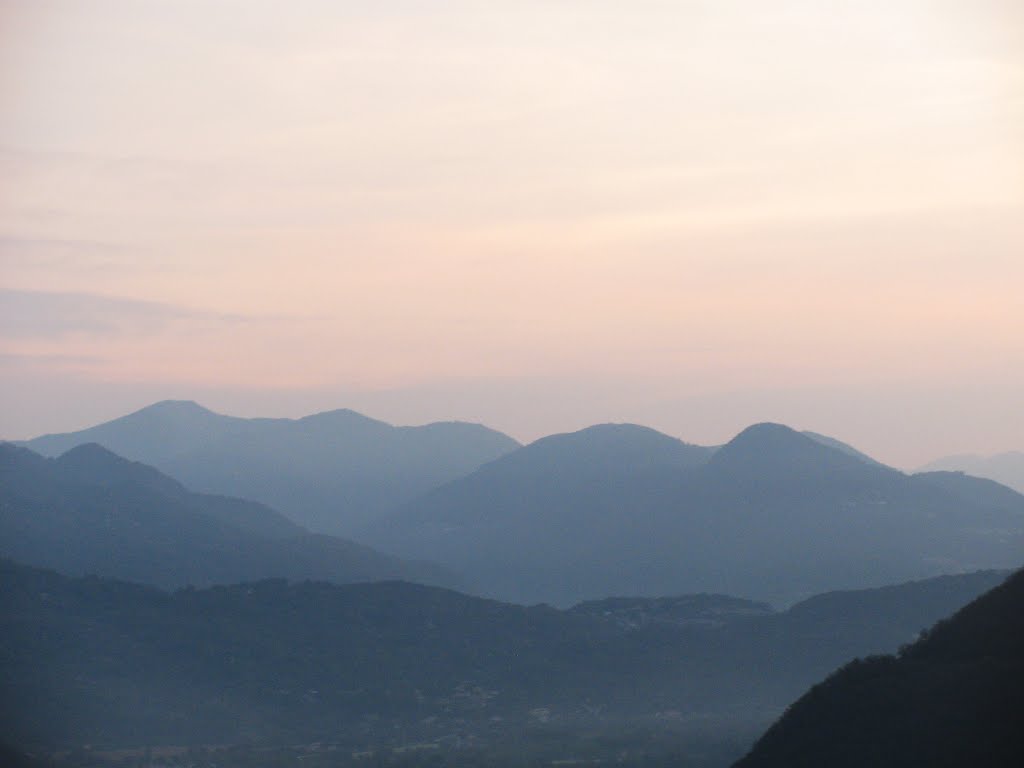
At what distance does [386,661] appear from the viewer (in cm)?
17575

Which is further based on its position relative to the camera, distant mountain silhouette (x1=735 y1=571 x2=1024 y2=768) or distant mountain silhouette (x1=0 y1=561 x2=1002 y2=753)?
distant mountain silhouette (x1=0 y1=561 x2=1002 y2=753)

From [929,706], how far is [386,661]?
109 metres

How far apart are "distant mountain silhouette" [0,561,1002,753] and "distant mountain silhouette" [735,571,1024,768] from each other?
5349 centimetres

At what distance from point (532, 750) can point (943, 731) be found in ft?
222

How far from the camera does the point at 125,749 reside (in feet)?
446

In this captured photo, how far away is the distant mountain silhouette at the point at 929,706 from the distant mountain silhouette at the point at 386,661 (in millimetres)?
53486

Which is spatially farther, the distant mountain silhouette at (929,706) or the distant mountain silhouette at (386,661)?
the distant mountain silhouette at (386,661)

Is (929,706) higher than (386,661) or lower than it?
lower

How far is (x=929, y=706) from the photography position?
73.2 metres

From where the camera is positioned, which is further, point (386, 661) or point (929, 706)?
point (386, 661)

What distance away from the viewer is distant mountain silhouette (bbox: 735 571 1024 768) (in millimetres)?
67438

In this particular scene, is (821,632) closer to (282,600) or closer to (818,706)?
(282,600)

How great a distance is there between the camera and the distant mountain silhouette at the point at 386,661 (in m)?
149

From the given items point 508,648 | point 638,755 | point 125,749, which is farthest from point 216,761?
point 508,648
